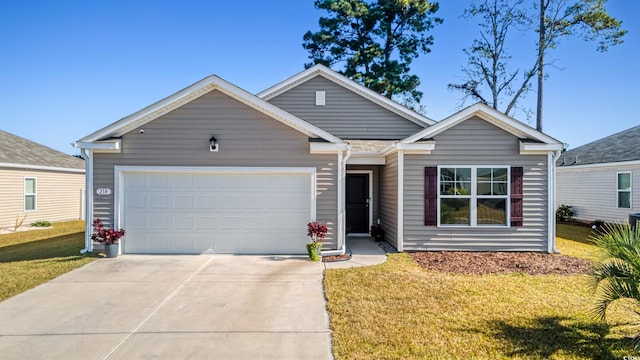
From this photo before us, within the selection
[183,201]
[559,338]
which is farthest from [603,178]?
[183,201]

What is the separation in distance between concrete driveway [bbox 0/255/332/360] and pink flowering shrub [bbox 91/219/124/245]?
94cm

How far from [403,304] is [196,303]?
10.6 feet

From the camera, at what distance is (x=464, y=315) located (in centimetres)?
511

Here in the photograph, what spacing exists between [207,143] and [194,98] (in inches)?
46.7

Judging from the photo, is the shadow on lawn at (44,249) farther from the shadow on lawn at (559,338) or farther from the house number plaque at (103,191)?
the shadow on lawn at (559,338)

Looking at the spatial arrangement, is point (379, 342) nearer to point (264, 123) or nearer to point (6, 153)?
point (264, 123)

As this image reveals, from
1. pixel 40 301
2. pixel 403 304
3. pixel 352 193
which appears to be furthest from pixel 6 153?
pixel 403 304

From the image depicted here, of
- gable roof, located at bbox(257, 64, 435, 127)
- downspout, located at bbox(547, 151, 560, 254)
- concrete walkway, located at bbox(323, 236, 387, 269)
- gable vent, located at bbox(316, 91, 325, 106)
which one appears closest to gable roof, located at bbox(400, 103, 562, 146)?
downspout, located at bbox(547, 151, 560, 254)

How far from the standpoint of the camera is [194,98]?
9.09 m

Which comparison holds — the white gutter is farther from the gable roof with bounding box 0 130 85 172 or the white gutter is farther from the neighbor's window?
the neighbor's window

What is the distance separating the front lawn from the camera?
13.3ft

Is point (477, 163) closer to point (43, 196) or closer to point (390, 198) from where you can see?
point (390, 198)

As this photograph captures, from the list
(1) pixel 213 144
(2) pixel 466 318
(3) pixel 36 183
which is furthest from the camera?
(3) pixel 36 183

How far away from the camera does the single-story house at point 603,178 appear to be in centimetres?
1441
